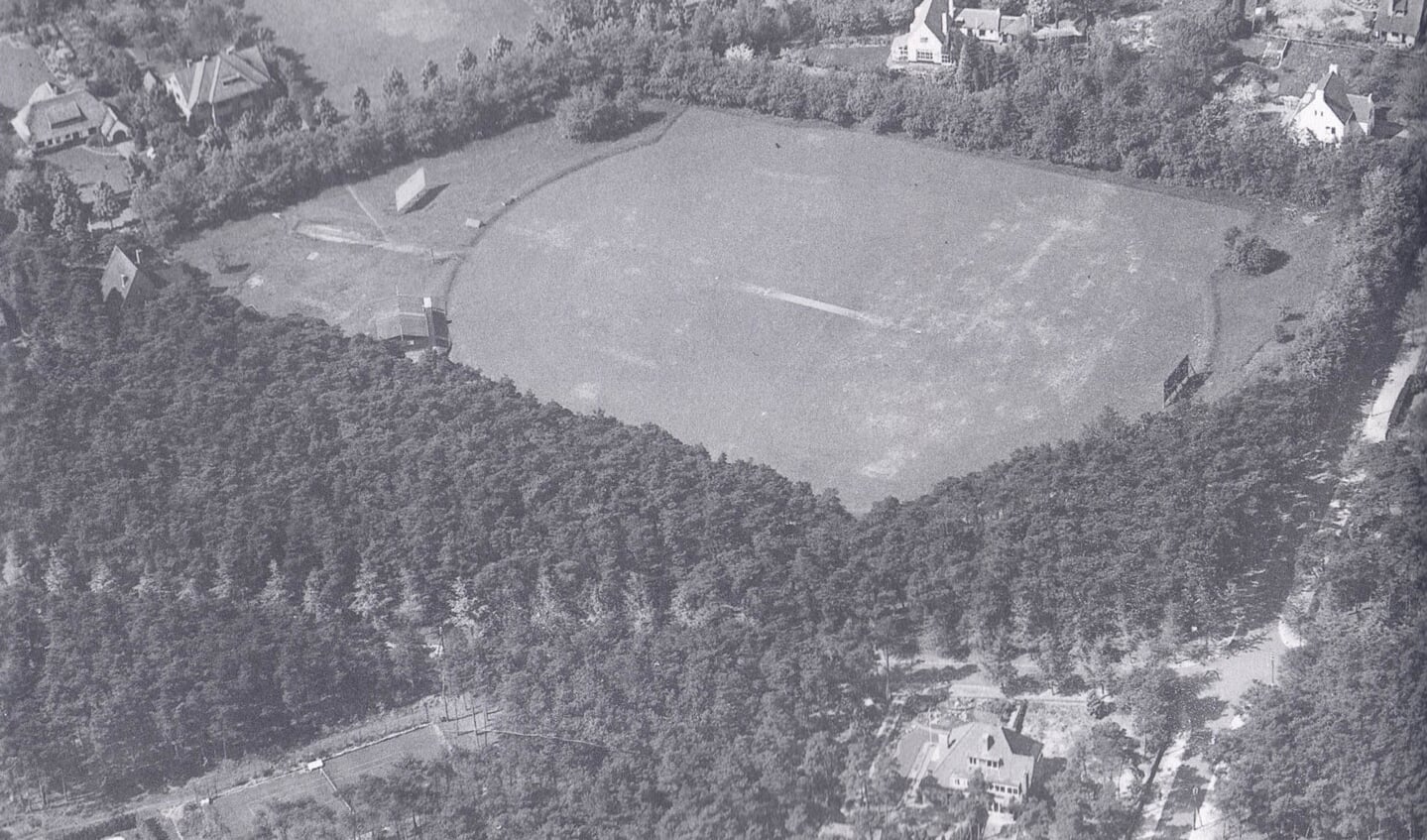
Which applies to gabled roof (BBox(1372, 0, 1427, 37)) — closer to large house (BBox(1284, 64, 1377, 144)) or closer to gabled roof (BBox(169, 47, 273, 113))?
large house (BBox(1284, 64, 1377, 144))

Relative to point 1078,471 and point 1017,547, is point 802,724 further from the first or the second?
point 1078,471

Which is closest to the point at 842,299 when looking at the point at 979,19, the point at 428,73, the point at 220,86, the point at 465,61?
the point at 979,19

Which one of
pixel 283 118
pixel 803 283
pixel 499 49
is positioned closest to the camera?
pixel 803 283

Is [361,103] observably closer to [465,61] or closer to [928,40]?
[465,61]

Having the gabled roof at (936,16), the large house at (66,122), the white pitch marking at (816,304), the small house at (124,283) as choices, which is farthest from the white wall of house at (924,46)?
the large house at (66,122)

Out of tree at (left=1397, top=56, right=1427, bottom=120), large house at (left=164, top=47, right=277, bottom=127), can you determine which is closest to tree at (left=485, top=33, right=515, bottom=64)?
large house at (left=164, top=47, right=277, bottom=127)

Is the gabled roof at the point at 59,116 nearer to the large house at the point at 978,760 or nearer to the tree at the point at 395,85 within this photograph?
the tree at the point at 395,85

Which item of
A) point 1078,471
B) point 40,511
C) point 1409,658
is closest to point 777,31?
point 1078,471
